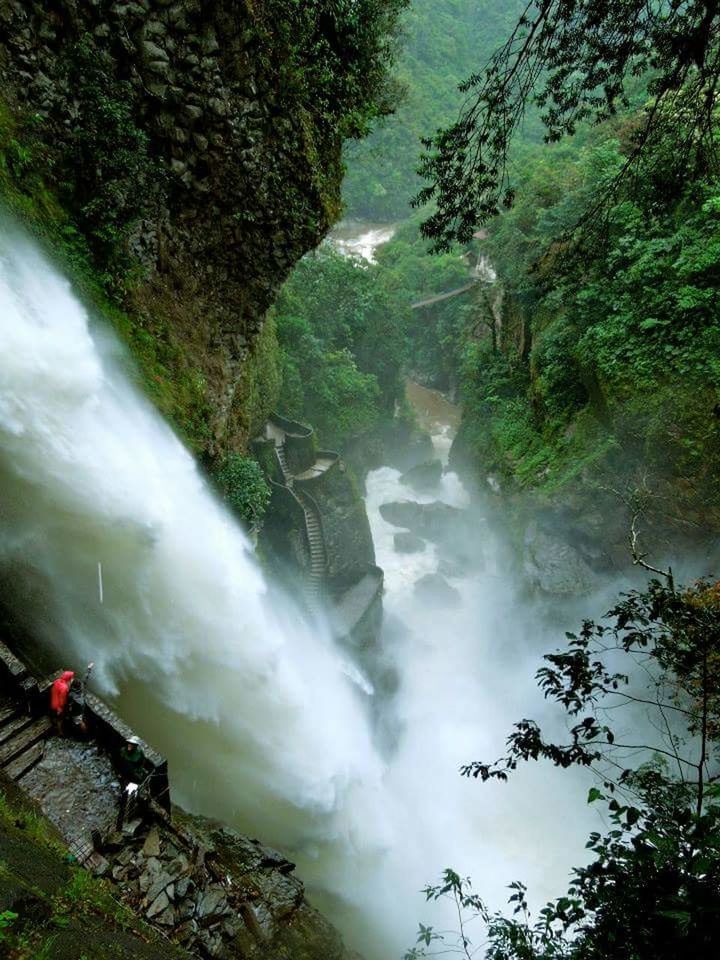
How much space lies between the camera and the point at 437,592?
67.5 feet

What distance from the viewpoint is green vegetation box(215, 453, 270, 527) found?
35.2 ft

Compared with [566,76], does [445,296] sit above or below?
above

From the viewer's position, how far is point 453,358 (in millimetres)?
32875

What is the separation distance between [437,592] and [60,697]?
53.1 feet

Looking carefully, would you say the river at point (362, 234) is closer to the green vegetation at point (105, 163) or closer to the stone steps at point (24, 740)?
the green vegetation at point (105, 163)

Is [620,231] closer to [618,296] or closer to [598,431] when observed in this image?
[618,296]

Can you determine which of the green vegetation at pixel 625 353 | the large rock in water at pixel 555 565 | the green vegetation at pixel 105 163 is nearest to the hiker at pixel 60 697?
the green vegetation at pixel 105 163

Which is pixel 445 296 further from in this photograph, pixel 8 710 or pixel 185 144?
pixel 8 710

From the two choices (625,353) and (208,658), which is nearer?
(208,658)

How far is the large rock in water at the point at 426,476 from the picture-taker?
26359 mm

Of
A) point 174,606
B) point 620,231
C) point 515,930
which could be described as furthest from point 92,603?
point 620,231

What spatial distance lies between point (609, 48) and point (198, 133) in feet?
21.6

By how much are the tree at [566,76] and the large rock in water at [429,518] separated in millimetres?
19468

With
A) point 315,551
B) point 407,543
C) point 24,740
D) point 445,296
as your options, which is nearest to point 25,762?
point 24,740
